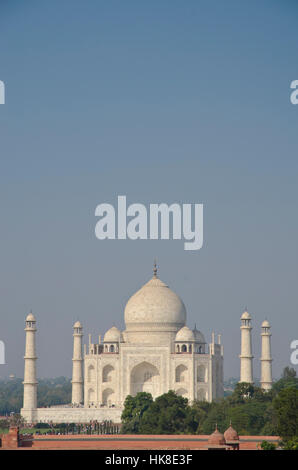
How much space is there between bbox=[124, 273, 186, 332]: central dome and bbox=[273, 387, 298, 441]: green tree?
794 inches

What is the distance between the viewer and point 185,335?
6141 centimetres

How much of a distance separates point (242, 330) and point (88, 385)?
819 centimetres

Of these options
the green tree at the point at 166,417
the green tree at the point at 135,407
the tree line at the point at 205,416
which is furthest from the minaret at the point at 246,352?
the green tree at the point at 166,417

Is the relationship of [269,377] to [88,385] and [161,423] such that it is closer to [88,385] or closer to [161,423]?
[88,385]

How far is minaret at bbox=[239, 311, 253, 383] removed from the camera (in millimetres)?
61438

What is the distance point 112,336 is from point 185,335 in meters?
3.97

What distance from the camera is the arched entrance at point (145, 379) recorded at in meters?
61.3

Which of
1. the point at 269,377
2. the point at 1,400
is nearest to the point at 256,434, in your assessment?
the point at 269,377

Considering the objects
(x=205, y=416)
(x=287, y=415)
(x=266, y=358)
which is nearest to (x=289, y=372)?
(x=266, y=358)

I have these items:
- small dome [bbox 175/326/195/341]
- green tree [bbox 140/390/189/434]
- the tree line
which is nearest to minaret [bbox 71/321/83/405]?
small dome [bbox 175/326/195/341]

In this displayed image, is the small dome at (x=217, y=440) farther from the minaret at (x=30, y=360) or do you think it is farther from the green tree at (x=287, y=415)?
the minaret at (x=30, y=360)

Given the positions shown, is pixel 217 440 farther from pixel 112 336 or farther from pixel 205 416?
pixel 112 336

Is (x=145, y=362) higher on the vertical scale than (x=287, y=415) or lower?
higher

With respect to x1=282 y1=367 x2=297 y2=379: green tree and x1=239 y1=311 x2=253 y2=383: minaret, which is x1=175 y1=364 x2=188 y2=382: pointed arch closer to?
x1=239 y1=311 x2=253 y2=383: minaret
